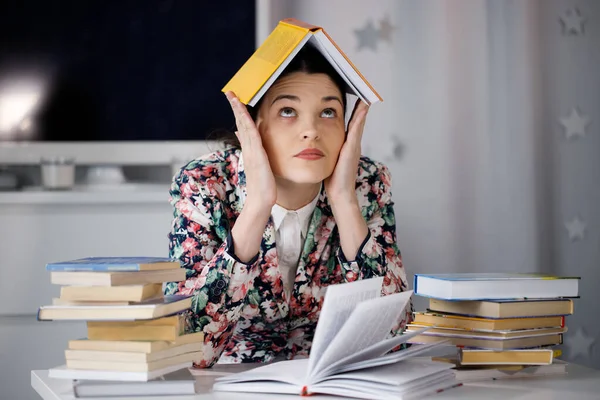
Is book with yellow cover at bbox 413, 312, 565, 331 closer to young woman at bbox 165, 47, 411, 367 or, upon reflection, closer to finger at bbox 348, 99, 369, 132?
young woman at bbox 165, 47, 411, 367

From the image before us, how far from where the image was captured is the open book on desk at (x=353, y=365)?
102 cm

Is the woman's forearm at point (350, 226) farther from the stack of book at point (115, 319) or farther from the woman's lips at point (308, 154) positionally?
the stack of book at point (115, 319)

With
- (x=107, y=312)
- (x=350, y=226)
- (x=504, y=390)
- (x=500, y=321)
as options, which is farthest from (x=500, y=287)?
(x=107, y=312)

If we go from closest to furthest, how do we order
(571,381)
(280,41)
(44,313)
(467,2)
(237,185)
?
(44,313)
(571,381)
(280,41)
(237,185)
(467,2)

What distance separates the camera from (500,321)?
4.07 ft

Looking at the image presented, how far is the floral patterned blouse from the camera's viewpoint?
1486mm

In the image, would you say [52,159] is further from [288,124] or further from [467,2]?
[467,2]

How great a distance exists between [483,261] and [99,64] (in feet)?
4.55

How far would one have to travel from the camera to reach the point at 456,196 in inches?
100

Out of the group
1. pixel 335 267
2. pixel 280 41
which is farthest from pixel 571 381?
pixel 280 41

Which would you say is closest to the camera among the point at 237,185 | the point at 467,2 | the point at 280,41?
the point at 280,41

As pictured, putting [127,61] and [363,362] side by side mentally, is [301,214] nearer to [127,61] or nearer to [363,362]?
[363,362]

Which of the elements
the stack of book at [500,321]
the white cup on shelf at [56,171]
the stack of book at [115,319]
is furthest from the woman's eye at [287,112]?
the white cup on shelf at [56,171]

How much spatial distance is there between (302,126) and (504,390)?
0.64 meters
